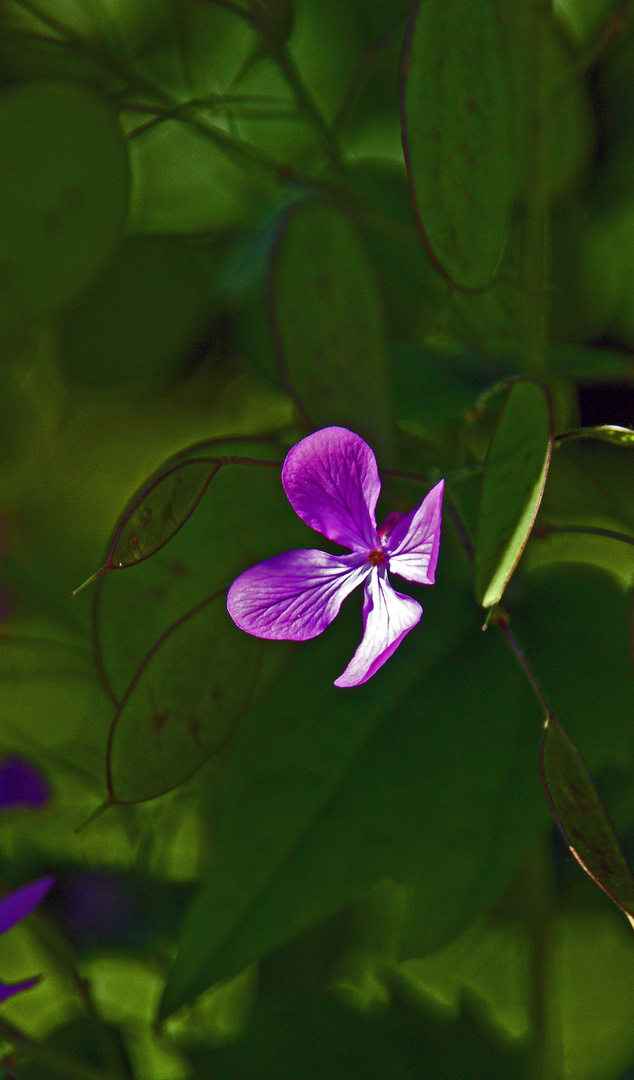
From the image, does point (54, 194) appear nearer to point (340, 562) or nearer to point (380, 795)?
point (340, 562)

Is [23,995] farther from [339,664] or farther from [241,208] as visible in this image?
[241,208]

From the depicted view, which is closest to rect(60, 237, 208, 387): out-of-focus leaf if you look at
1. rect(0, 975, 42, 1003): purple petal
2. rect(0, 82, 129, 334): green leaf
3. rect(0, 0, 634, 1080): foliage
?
rect(0, 0, 634, 1080): foliage

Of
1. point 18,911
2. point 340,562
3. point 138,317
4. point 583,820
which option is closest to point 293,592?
point 340,562

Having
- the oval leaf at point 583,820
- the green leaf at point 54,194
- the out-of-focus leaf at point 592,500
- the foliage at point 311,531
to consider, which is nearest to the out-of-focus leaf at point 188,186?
the foliage at point 311,531

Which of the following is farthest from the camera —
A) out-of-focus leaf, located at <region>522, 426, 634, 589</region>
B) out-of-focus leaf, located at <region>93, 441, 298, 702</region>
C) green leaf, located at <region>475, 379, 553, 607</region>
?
out-of-focus leaf, located at <region>522, 426, 634, 589</region>

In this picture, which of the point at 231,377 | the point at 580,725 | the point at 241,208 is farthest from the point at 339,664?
the point at 241,208

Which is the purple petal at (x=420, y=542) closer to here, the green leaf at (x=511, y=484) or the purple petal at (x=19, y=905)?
the green leaf at (x=511, y=484)

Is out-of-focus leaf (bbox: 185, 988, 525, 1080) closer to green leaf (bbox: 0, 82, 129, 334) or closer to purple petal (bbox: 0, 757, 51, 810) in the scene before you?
purple petal (bbox: 0, 757, 51, 810)
